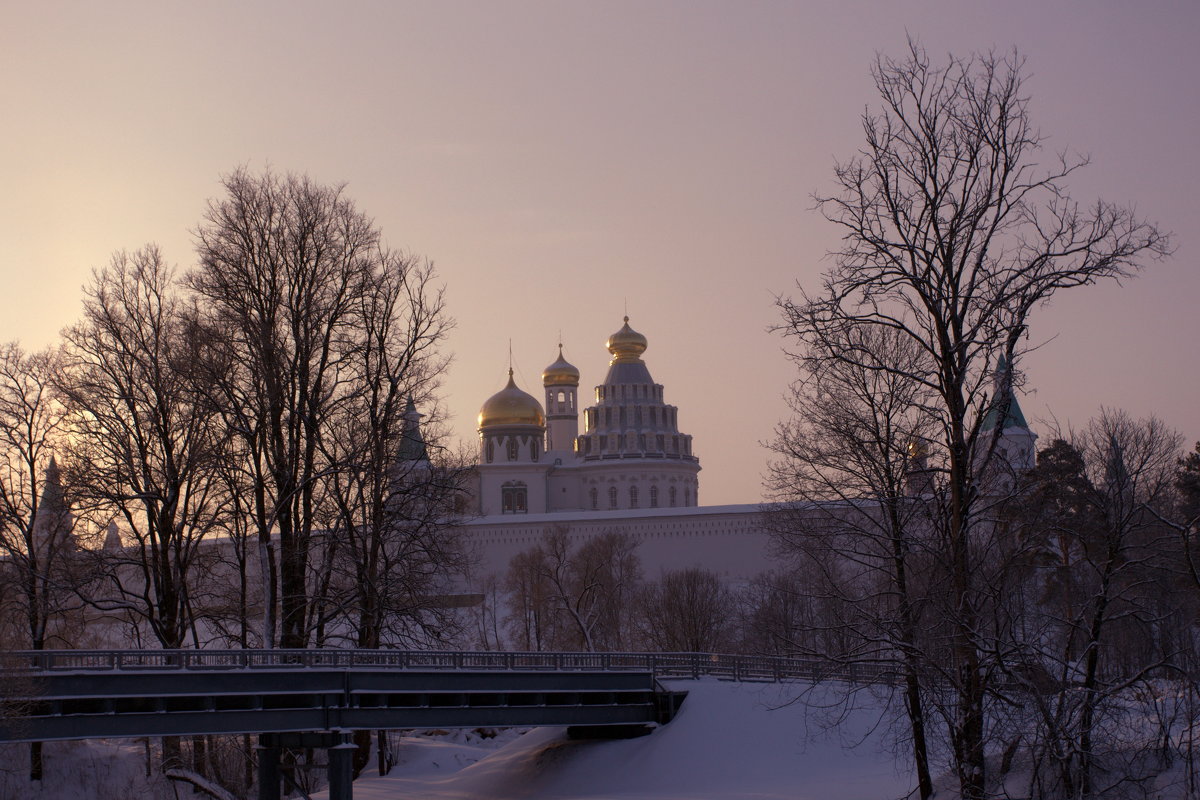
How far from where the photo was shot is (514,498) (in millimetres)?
103250

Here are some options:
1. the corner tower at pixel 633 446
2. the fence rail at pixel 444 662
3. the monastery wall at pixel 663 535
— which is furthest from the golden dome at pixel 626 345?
the fence rail at pixel 444 662

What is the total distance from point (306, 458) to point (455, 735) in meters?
20.5

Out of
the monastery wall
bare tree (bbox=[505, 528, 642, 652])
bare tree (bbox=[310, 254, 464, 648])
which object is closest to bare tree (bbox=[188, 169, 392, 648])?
bare tree (bbox=[310, 254, 464, 648])

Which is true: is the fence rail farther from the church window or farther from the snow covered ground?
the church window

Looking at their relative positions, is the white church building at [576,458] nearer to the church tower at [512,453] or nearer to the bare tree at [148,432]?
the church tower at [512,453]

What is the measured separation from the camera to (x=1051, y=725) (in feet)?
41.6

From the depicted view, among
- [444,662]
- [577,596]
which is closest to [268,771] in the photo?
[444,662]

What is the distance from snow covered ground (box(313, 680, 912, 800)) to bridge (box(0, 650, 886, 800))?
0.78 m

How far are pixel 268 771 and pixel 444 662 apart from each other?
11.4ft

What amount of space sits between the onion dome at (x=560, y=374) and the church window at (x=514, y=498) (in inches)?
591

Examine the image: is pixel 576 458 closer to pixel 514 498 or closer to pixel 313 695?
pixel 514 498

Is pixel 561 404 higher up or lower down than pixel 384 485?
higher up

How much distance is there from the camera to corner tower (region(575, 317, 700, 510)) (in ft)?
345

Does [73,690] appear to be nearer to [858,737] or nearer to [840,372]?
[840,372]
